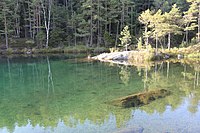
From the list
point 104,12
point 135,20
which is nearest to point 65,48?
point 104,12

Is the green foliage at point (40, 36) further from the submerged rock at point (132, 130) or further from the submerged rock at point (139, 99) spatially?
the submerged rock at point (132, 130)

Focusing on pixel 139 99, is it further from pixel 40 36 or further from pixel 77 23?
pixel 77 23

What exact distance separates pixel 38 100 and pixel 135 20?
3288cm

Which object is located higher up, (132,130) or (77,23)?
(77,23)

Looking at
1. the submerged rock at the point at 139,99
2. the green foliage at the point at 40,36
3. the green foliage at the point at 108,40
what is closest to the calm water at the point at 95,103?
the submerged rock at the point at 139,99

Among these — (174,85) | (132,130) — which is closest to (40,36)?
(174,85)

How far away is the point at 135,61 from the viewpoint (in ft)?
91.6

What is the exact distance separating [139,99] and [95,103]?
6.54 feet

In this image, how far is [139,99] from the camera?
493 inches

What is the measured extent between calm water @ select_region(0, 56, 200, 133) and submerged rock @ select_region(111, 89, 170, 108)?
0.37 m

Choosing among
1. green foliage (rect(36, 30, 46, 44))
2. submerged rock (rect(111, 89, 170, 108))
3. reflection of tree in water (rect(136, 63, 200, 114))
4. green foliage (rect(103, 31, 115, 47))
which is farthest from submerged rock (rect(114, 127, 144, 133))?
green foliage (rect(36, 30, 46, 44))

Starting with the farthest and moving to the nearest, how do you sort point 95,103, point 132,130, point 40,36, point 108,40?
point 108,40 → point 40,36 → point 95,103 → point 132,130

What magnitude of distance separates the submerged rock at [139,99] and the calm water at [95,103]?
1.20ft

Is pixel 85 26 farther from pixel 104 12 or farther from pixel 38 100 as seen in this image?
pixel 38 100
